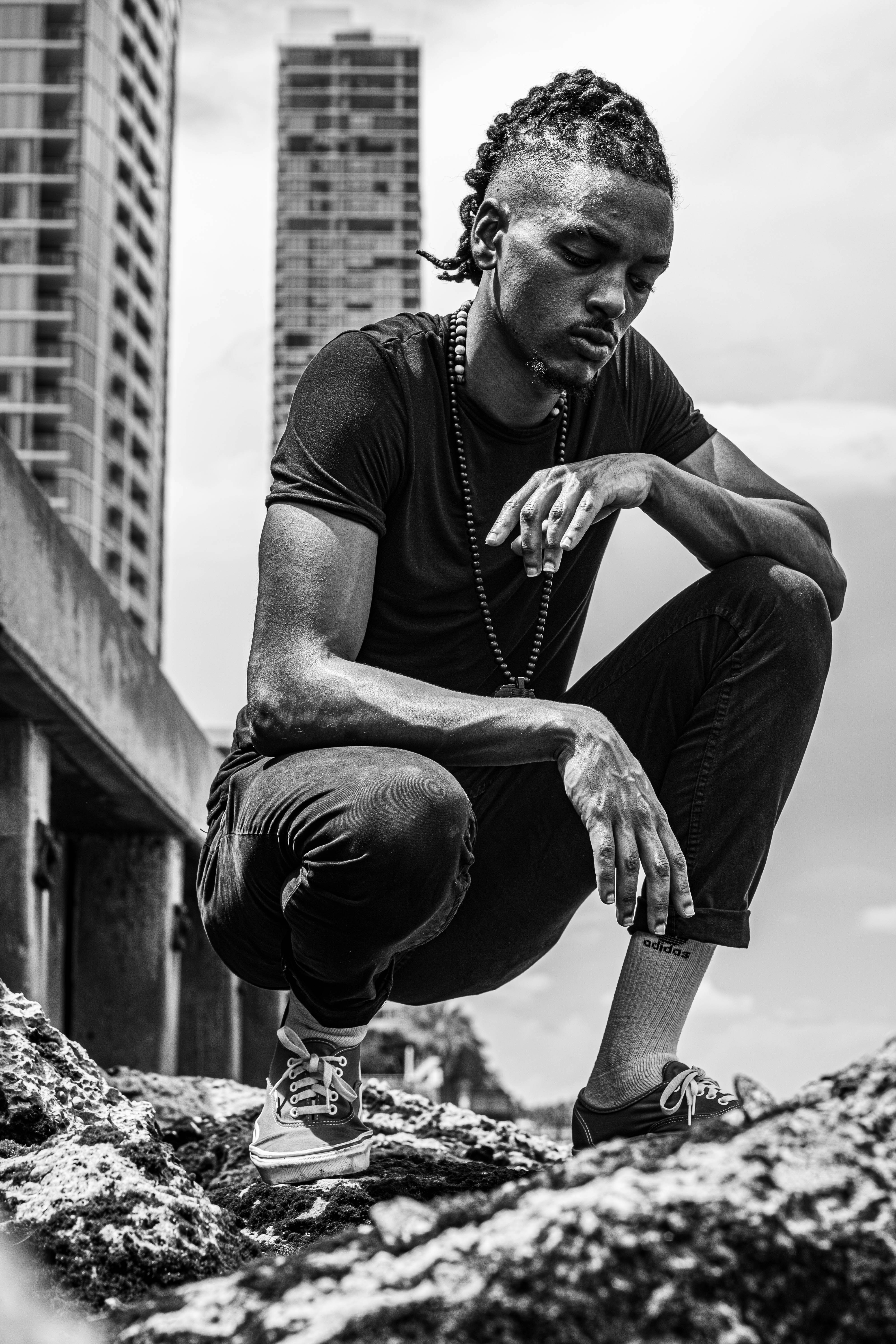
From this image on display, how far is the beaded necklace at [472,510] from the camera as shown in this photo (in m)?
3.34

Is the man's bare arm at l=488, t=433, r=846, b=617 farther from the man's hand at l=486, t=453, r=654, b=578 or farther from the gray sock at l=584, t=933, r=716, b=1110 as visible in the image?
the gray sock at l=584, t=933, r=716, b=1110

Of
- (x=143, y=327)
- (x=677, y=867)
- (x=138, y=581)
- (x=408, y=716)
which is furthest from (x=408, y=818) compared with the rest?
(x=143, y=327)

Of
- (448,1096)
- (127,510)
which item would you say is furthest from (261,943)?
(127,510)

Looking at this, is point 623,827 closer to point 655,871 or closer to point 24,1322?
point 655,871

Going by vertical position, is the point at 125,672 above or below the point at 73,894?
above

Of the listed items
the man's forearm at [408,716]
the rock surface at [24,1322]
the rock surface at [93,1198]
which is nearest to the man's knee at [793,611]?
the man's forearm at [408,716]

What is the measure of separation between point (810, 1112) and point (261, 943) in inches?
61.5

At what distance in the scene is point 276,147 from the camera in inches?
4240

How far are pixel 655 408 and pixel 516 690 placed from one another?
71 cm

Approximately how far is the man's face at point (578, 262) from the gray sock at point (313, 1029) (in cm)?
119

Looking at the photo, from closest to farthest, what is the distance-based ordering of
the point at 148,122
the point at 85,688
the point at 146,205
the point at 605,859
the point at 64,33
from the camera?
the point at 605,859
the point at 85,688
the point at 64,33
the point at 146,205
the point at 148,122

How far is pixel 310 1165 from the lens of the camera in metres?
2.96

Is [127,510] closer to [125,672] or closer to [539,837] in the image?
[125,672]

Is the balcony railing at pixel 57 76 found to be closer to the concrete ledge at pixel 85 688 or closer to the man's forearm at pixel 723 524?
the concrete ledge at pixel 85 688
